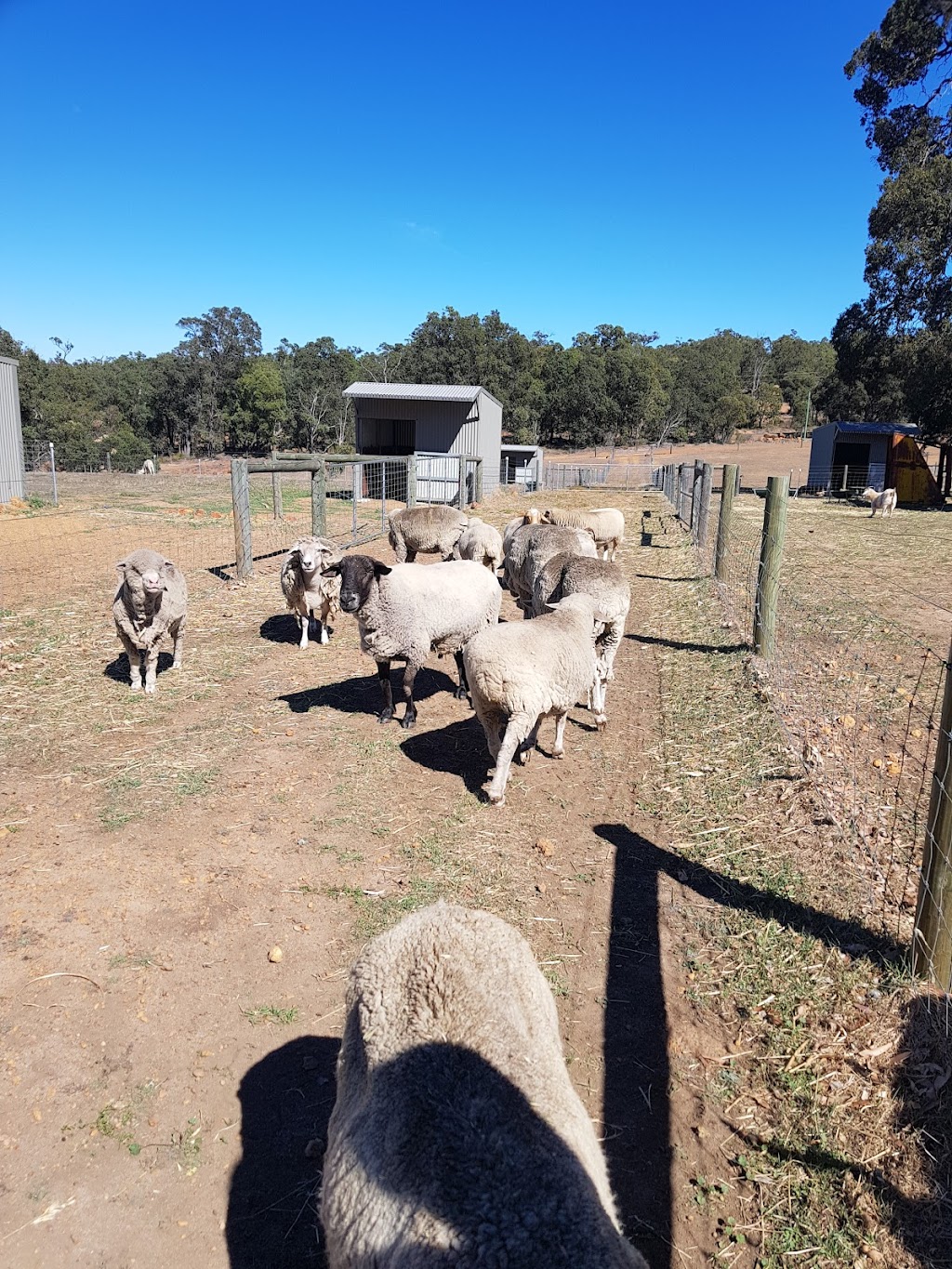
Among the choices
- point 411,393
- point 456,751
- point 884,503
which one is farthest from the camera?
point 411,393

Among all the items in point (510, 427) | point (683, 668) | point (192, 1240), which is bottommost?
point (192, 1240)

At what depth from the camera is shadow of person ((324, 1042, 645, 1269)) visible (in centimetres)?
187

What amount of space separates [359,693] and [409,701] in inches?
43.9

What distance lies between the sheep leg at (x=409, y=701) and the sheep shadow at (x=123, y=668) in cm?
314

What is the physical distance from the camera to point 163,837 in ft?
17.3

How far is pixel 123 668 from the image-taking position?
8953mm

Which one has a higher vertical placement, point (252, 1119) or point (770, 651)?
point (770, 651)

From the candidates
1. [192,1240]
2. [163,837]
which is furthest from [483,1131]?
[163,837]

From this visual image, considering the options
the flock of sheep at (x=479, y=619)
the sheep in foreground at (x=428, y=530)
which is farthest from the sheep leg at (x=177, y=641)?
the sheep in foreground at (x=428, y=530)

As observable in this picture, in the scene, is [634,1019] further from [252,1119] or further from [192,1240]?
[192,1240]

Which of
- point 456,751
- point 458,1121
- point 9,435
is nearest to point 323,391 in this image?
point 9,435

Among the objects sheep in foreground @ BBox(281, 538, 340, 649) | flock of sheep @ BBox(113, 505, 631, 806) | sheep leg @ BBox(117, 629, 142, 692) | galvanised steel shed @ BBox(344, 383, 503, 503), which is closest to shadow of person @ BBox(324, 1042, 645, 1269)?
flock of sheep @ BBox(113, 505, 631, 806)

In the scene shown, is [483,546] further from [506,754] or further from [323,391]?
[323,391]

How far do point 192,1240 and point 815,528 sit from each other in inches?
940
